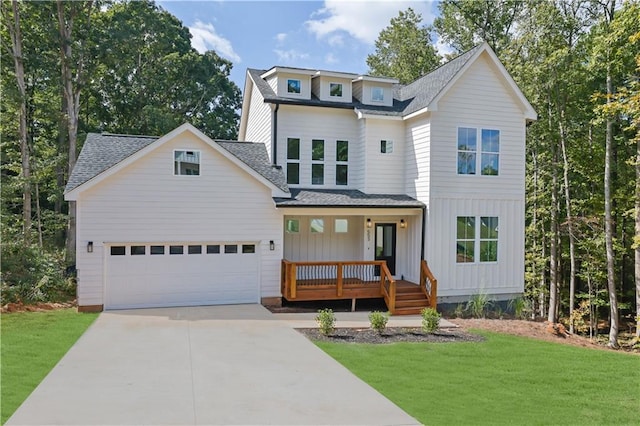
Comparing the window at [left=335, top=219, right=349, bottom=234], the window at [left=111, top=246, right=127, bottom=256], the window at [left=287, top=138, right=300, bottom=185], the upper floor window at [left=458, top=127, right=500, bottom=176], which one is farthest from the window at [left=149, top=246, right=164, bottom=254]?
the upper floor window at [left=458, top=127, right=500, bottom=176]

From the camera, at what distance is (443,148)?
14.8 meters

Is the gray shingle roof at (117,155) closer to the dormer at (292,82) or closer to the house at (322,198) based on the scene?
the house at (322,198)

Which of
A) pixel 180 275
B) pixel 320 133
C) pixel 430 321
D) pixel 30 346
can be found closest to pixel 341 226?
pixel 320 133

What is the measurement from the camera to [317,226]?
15961mm

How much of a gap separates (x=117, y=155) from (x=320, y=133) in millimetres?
6672

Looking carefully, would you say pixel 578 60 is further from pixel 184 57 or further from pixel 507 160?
pixel 184 57

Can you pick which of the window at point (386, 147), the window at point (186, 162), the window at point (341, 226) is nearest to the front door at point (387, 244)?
the window at point (341, 226)

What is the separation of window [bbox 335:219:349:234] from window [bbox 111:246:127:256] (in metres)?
6.90

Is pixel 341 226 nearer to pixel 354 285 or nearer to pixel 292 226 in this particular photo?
pixel 292 226

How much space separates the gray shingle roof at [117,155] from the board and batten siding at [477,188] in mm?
5047

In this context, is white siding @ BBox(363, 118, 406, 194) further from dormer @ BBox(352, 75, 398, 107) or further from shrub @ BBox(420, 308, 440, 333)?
shrub @ BBox(420, 308, 440, 333)

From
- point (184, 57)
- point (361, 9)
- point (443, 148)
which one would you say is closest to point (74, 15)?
point (184, 57)

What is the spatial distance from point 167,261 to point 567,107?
55.6ft

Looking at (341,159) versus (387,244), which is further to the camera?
(341,159)
